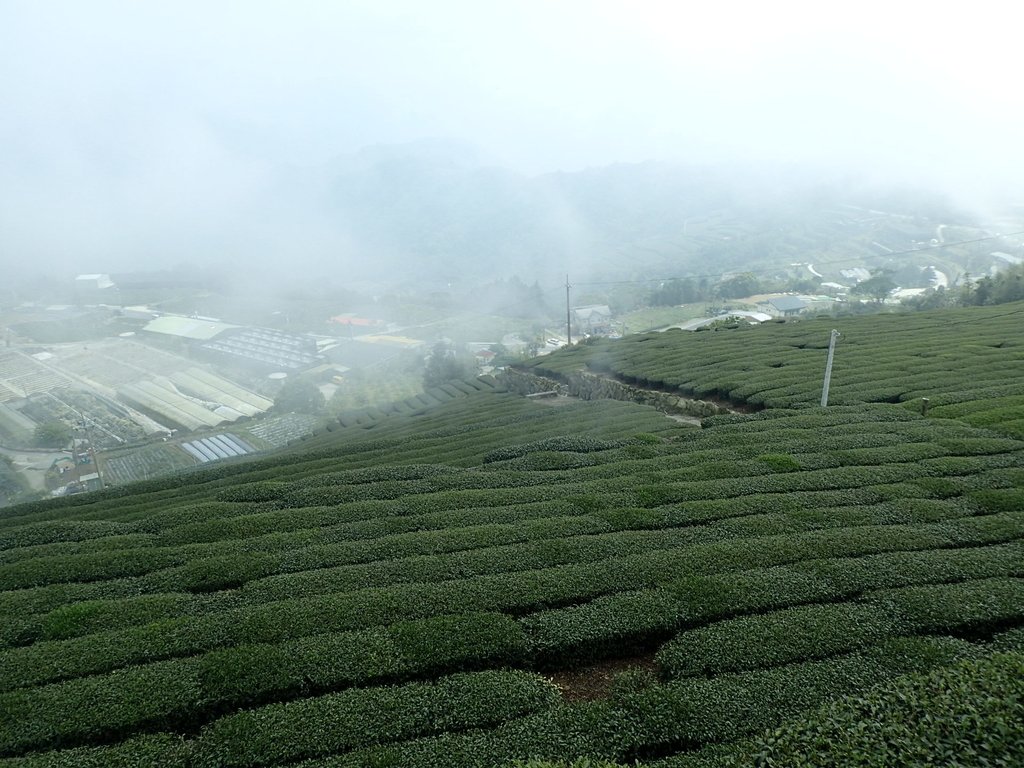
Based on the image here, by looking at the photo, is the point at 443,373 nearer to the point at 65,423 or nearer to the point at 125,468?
the point at 125,468

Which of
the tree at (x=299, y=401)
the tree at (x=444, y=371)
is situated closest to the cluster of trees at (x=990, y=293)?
the tree at (x=444, y=371)

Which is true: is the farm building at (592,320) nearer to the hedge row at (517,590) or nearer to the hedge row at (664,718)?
the hedge row at (517,590)

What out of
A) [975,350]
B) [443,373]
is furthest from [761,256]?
[975,350]

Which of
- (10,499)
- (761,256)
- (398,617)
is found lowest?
(10,499)

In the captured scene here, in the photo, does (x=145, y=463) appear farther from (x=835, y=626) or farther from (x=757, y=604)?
(x=835, y=626)

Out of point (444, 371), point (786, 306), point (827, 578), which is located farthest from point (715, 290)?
point (827, 578)

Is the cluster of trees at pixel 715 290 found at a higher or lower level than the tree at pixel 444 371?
higher

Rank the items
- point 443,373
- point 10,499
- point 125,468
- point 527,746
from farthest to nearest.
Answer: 1. point 443,373
2. point 125,468
3. point 10,499
4. point 527,746

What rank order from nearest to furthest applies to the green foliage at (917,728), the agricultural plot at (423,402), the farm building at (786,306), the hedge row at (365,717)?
1. the green foliage at (917,728)
2. the hedge row at (365,717)
3. the agricultural plot at (423,402)
4. the farm building at (786,306)
